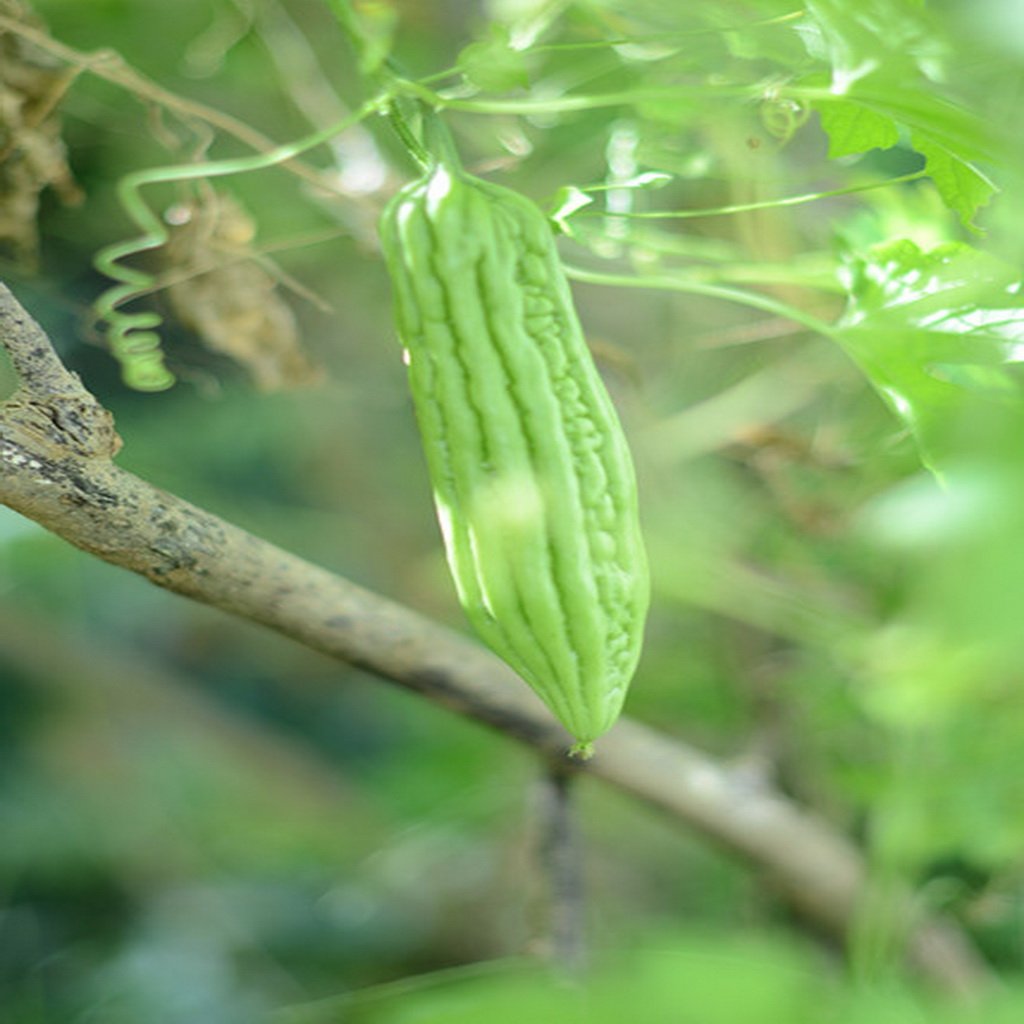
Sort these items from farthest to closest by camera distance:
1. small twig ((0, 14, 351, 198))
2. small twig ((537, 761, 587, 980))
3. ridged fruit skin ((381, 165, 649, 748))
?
small twig ((537, 761, 587, 980)) < small twig ((0, 14, 351, 198)) < ridged fruit skin ((381, 165, 649, 748))

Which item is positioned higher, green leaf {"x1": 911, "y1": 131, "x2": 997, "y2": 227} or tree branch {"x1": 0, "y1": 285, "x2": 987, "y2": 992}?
green leaf {"x1": 911, "y1": 131, "x2": 997, "y2": 227}

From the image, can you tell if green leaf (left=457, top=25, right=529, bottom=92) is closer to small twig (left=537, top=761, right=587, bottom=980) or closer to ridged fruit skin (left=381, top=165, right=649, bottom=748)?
ridged fruit skin (left=381, top=165, right=649, bottom=748)

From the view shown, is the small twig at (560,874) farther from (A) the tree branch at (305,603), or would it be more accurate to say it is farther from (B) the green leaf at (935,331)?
(B) the green leaf at (935,331)

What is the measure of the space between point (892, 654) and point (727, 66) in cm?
42

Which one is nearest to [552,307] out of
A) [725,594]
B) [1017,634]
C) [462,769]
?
[1017,634]

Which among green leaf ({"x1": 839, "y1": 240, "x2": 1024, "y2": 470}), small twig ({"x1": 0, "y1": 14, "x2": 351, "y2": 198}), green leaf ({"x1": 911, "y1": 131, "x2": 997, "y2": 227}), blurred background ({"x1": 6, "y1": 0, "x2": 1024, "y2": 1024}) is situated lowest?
blurred background ({"x1": 6, "y1": 0, "x2": 1024, "y2": 1024})

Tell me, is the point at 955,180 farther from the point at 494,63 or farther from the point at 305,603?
the point at 305,603

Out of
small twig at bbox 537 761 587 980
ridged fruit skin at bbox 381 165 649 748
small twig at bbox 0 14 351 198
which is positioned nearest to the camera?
ridged fruit skin at bbox 381 165 649 748

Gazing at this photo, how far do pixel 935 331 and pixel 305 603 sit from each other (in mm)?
268

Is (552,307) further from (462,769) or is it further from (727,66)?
(462,769)

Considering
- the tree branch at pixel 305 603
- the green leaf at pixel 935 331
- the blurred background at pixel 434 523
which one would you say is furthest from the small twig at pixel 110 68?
the green leaf at pixel 935 331

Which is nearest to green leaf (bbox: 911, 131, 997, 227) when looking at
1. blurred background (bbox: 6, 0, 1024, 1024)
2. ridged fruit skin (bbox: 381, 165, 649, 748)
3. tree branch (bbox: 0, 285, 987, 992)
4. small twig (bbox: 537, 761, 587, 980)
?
blurred background (bbox: 6, 0, 1024, 1024)

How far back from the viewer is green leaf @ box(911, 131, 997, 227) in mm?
448

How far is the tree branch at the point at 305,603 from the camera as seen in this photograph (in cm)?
43
